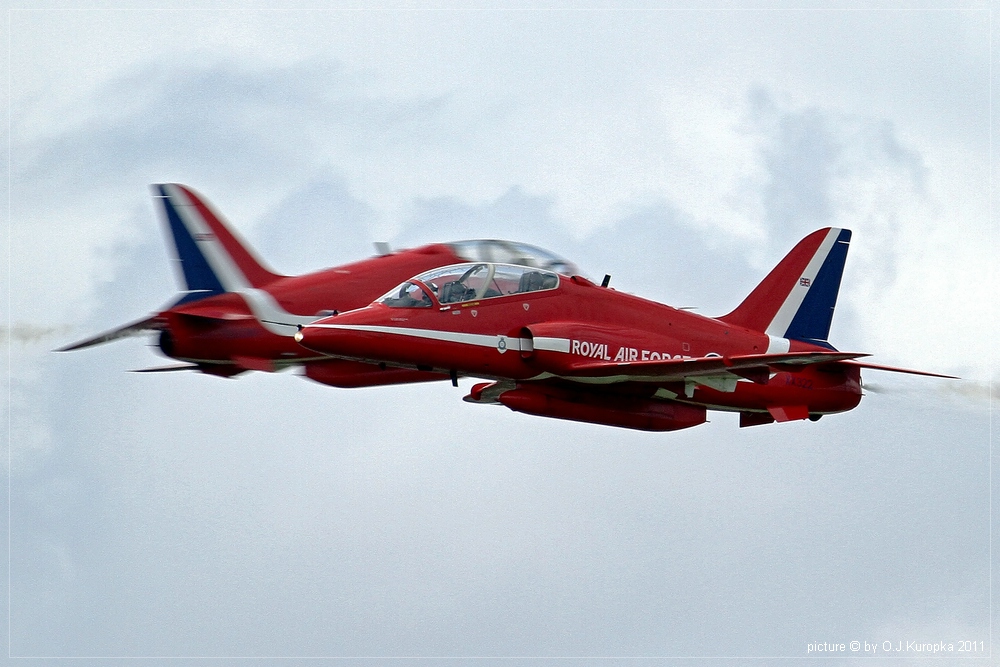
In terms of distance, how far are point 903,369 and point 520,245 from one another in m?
8.22

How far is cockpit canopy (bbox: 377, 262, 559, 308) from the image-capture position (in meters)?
26.6

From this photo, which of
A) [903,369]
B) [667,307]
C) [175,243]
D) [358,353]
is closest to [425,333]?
[358,353]

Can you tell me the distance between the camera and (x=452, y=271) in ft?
89.4

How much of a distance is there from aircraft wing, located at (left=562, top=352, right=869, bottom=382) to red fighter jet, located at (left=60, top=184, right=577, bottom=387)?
251 cm

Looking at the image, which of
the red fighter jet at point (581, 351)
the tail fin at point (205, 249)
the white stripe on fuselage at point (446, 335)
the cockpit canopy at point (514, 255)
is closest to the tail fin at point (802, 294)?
the red fighter jet at point (581, 351)

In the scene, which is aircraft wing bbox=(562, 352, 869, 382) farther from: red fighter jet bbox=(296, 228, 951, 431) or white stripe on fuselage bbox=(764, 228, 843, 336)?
white stripe on fuselage bbox=(764, 228, 843, 336)

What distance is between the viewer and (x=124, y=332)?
29359 mm

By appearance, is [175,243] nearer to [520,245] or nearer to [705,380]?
[520,245]

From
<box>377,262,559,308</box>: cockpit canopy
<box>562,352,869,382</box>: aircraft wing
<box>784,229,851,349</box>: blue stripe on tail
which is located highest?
<box>784,229,851,349</box>: blue stripe on tail

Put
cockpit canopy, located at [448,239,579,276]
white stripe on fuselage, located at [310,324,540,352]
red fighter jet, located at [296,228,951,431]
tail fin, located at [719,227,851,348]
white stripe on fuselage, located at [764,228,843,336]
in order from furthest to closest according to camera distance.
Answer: white stripe on fuselage, located at [764,228,843,336], tail fin, located at [719,227,851,348], cockpit canopy, located at [448,239,579,276], red fighter jet, located at [296,228,951,431], white stripe on fuselage, located at [310,324,540,352]

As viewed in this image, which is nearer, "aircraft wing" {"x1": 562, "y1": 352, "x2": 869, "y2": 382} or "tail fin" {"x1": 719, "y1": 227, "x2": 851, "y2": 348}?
"aircraft wing" {"x1": 562, "y1": 352, "x2": 869, "y2": 382}

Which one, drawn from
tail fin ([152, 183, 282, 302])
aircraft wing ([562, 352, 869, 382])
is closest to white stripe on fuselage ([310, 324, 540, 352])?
Result: aircraft wing ([562, 352, 869, 382])

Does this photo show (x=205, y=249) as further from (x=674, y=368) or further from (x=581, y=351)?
(x=674, y=368)

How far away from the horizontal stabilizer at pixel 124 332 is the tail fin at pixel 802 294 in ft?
41.5
